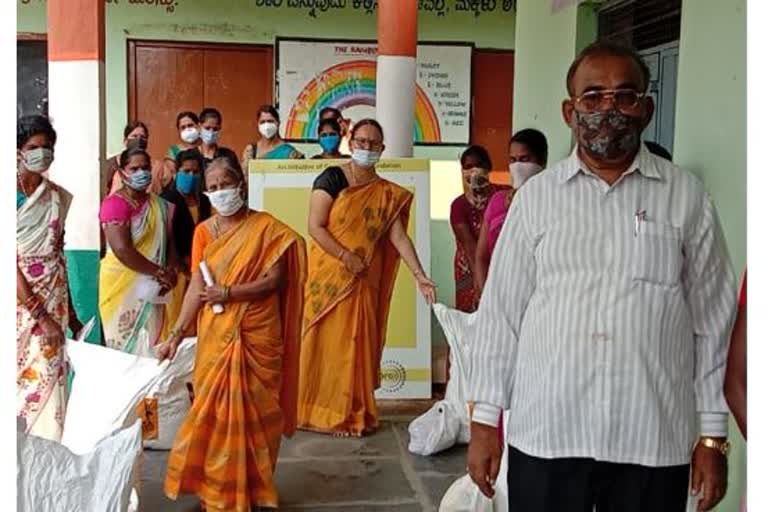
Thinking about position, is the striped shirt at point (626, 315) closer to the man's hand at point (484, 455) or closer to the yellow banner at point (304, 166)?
the man's hand at point (484, 455)

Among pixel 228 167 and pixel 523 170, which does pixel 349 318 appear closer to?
pixel 523 170

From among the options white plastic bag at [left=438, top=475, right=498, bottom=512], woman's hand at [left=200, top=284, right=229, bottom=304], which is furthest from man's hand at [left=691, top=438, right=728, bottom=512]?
woman's hand at [left=200, top=284, right=229, bottom=304]

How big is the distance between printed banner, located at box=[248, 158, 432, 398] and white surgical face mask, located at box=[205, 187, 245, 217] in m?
2.03

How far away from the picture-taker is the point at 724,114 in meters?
3.43

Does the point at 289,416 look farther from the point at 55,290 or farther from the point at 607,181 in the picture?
the point at 607,181

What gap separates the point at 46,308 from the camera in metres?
4.08

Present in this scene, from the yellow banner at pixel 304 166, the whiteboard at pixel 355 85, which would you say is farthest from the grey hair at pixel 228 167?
the whiteboard at pixel 355 85

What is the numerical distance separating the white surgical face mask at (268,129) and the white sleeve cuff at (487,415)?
507 cm

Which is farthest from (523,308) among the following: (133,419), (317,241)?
(317,241)

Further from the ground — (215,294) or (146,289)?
(215,294)

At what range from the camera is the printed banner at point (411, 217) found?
5977mm

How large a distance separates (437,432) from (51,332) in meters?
2.04

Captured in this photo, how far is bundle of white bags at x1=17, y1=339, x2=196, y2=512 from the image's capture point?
110 inches

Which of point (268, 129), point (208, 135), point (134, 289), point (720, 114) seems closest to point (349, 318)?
point (134, 289)
